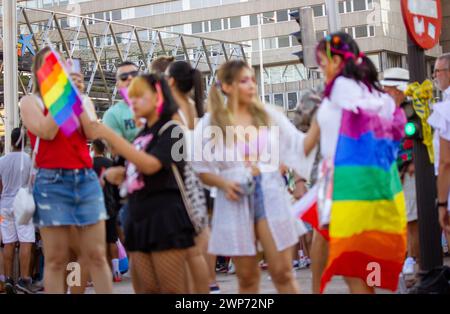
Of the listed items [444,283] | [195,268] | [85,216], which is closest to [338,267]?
[195,268]

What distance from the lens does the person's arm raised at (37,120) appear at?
620 centimetres

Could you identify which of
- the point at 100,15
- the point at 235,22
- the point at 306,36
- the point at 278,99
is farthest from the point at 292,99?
the point at 306,36

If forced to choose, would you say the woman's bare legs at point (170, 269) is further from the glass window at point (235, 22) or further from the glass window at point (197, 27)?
the glass window at point (197, 27)

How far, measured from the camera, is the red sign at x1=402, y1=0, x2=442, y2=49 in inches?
307

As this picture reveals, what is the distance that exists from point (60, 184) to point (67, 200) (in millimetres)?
124

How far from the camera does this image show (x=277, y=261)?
5.70 metres

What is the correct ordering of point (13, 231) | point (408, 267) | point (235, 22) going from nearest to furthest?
point (408, 267) < point (13, 231) < point (235, 22)

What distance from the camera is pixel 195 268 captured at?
20.7ft

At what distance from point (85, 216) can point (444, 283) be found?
10.7 feet

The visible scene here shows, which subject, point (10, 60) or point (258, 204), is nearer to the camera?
point (258, 204)

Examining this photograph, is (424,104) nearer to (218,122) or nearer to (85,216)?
(218,122)

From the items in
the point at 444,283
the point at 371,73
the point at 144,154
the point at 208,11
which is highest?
the point at 208,11

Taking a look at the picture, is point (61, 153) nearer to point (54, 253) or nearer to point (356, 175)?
point (54, 253)

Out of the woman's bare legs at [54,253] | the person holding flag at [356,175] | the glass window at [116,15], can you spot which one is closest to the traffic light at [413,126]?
the person holding flag at [356,175]
